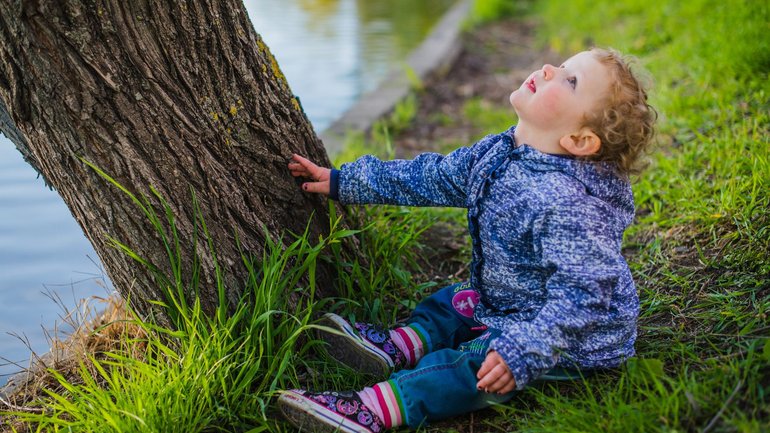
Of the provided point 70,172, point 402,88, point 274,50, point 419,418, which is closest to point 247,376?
point 419,418

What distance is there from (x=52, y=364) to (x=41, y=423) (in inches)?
19.1

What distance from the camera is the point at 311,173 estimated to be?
222 cm

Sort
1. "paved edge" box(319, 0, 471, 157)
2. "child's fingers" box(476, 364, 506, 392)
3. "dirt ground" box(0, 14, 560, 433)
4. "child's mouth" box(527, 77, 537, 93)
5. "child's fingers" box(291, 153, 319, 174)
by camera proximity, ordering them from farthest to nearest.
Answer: "paved edge" box(319, 0, 471, 157) → "dirt ground" box(0, 14, 560, 433) → "child's fingers" box(291, 153, 319, 174) → "child's mouth" box(527, 77, 537, 93) → "child's fingers" box(476, 364, 506, 392)

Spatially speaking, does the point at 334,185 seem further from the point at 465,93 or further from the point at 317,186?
the point at 465,93

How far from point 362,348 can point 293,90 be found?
3848mm

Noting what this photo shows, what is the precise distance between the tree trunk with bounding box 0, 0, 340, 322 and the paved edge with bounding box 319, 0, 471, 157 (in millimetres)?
1848

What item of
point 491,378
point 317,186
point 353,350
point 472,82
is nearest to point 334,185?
point 317,186

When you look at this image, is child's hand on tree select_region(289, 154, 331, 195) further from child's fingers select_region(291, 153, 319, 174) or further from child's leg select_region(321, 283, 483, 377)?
child's leg select_region(321, 283, 483, 377)

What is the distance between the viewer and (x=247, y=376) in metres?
1.91

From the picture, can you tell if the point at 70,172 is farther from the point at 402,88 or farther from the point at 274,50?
the point at 274,50

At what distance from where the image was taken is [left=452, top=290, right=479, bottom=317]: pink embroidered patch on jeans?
88.5 inches

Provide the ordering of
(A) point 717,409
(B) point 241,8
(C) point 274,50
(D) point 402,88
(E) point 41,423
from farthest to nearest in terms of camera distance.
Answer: (C) point 274,50 → (D) point 402,88 → (B) point 241,8 → (E) point 41,423 → (A) point 717,409

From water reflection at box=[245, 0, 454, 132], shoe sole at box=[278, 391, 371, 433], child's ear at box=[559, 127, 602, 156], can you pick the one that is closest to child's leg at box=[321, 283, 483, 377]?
shoe sole at box=[278, 391, 371, 433]

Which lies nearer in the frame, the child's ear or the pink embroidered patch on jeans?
the child's ear
